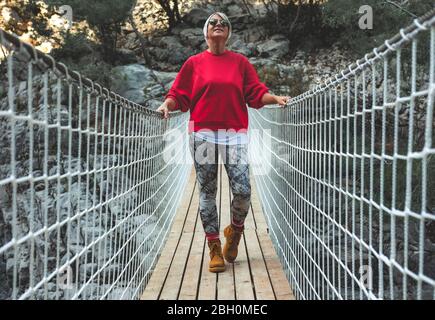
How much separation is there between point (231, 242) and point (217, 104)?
26.5 inches

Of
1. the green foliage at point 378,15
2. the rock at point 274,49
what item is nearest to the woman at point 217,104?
the green foliage at point 378,15

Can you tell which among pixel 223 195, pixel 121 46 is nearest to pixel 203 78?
pixel 223 195

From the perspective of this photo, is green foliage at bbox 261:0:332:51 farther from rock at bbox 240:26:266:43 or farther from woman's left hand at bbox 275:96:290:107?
woman's left hand at bbox 275:96:290:107

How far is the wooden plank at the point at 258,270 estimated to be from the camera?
215 cm

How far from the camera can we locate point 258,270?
246cm

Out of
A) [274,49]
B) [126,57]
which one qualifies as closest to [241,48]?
[274,49]

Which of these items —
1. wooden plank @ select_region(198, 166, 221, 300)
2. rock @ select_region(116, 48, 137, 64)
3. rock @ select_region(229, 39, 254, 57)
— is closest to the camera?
wooden plank @ select_region(198, 166, 221, 300)

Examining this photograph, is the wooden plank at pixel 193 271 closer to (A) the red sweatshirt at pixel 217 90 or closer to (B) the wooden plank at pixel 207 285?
(B) the wooden plank at pixel 207 285

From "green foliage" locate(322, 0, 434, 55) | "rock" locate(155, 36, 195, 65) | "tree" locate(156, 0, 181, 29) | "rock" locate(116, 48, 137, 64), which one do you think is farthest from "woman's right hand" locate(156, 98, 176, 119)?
"tree" locate(156, 0, 181, 29)

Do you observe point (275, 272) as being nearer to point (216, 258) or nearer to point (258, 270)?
point (258, 270)

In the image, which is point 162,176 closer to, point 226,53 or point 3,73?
point 226,53

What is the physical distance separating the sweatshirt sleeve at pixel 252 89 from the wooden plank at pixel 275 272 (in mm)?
749

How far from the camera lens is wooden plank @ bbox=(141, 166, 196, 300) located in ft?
7.29
